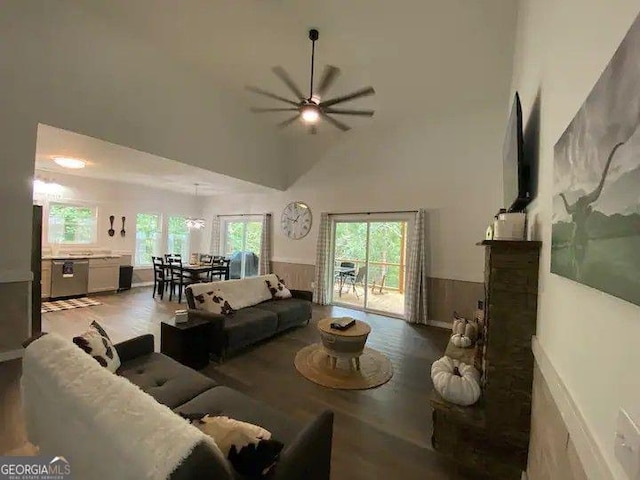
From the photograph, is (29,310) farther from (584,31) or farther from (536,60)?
(536,60)

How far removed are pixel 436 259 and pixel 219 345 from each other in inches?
152

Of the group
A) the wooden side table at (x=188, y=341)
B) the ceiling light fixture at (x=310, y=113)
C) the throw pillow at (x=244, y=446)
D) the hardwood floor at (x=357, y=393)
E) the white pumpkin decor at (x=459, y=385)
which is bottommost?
the hardwood floor at (x=357, y=393)

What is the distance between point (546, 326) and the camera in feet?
4.84

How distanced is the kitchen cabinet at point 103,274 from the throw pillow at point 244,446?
6.70 m

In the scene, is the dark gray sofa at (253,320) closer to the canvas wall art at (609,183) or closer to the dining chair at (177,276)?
the dining chair at (177,276)

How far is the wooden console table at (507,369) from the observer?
1717mm

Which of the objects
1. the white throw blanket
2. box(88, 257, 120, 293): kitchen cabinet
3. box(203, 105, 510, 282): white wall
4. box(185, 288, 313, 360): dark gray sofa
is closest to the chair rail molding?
box(185, 288, 313, 360): dark gray sofa

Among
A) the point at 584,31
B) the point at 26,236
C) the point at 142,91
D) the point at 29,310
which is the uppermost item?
the point at 142,91

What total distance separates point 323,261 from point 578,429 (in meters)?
5.31

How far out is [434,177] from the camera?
5.07 meters

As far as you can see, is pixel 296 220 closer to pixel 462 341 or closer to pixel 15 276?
pixel 462 341

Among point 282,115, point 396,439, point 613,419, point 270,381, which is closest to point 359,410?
point 396,439

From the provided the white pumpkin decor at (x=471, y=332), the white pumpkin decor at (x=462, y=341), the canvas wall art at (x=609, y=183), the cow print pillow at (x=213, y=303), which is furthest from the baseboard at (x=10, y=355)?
the white pumpkin decor at (x=471, y=332)

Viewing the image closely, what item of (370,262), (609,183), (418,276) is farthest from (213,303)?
(609,183)
